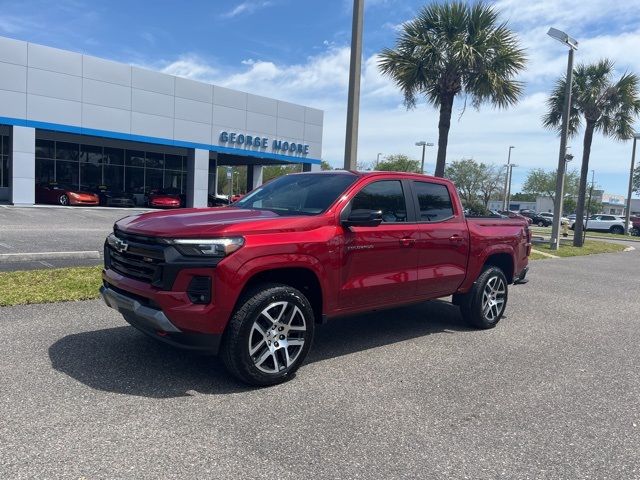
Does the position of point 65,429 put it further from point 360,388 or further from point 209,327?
point 360,388

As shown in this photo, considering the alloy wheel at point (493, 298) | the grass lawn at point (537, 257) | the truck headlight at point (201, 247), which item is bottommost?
the grass lawn at point (537, 257)

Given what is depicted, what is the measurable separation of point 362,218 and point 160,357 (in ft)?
7.29

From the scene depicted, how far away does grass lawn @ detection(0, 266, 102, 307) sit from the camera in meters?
6.53

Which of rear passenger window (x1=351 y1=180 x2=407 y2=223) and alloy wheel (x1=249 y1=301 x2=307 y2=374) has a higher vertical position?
rear passenger window (x1=351 y1=180 x2=407 y2=223)

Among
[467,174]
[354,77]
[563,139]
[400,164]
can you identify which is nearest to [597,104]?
[563,139]

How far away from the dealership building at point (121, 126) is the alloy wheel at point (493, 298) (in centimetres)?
2340

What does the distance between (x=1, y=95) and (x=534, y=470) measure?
85.5ft

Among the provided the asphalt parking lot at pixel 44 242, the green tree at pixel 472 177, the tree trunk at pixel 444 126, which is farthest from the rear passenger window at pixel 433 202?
the green tree at pixel 472 177

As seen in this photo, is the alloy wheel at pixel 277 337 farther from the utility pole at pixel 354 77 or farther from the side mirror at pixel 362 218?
the utility pole at pixel 354 77

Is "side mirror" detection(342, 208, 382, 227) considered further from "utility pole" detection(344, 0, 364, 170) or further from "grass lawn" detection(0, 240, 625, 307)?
"utility pole" detection(344, 0, 364, 170)

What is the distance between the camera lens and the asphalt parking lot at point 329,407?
3154 mm

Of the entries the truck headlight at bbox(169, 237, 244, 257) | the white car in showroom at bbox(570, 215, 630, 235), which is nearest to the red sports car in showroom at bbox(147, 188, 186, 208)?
the truck headlight at bbox(169, 237, 244, 257)

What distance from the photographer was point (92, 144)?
31484mm

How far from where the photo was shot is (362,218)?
4648 mm
